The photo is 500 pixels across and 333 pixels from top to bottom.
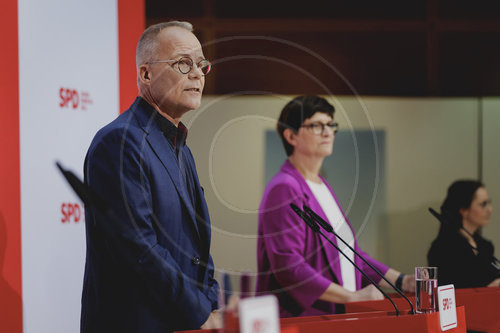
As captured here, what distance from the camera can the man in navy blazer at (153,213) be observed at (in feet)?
5.33

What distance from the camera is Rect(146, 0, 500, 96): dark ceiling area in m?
4.33

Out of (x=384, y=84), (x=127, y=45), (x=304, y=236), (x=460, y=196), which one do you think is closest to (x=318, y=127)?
(x=304, y=236)

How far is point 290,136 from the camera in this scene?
2723 mm

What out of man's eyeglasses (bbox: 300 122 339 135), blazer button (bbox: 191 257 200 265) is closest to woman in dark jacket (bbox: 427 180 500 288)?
man's eyeglasses (bbox: 300 122 339 135)

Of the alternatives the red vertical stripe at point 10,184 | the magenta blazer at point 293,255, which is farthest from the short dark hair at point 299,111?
the red vertical stripe at point 10,184

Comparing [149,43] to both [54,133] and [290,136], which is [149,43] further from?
[290,136]

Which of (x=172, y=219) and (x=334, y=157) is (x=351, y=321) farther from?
(x=334, y=157)

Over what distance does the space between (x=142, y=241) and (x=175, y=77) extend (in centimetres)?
52

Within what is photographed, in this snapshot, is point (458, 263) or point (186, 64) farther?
point (458, 263)

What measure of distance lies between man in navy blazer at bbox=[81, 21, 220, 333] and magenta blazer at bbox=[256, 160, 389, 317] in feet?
2.05

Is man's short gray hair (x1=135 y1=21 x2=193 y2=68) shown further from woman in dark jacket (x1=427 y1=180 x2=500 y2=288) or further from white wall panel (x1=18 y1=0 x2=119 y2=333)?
woman in dark jacket (x1=427 y1=180 x2=500 y2=288)

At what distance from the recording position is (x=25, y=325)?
1.97 metres

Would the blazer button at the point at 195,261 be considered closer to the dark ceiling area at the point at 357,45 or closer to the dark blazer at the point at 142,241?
the dark blazer at the point at 142,241

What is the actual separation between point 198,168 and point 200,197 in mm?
178
